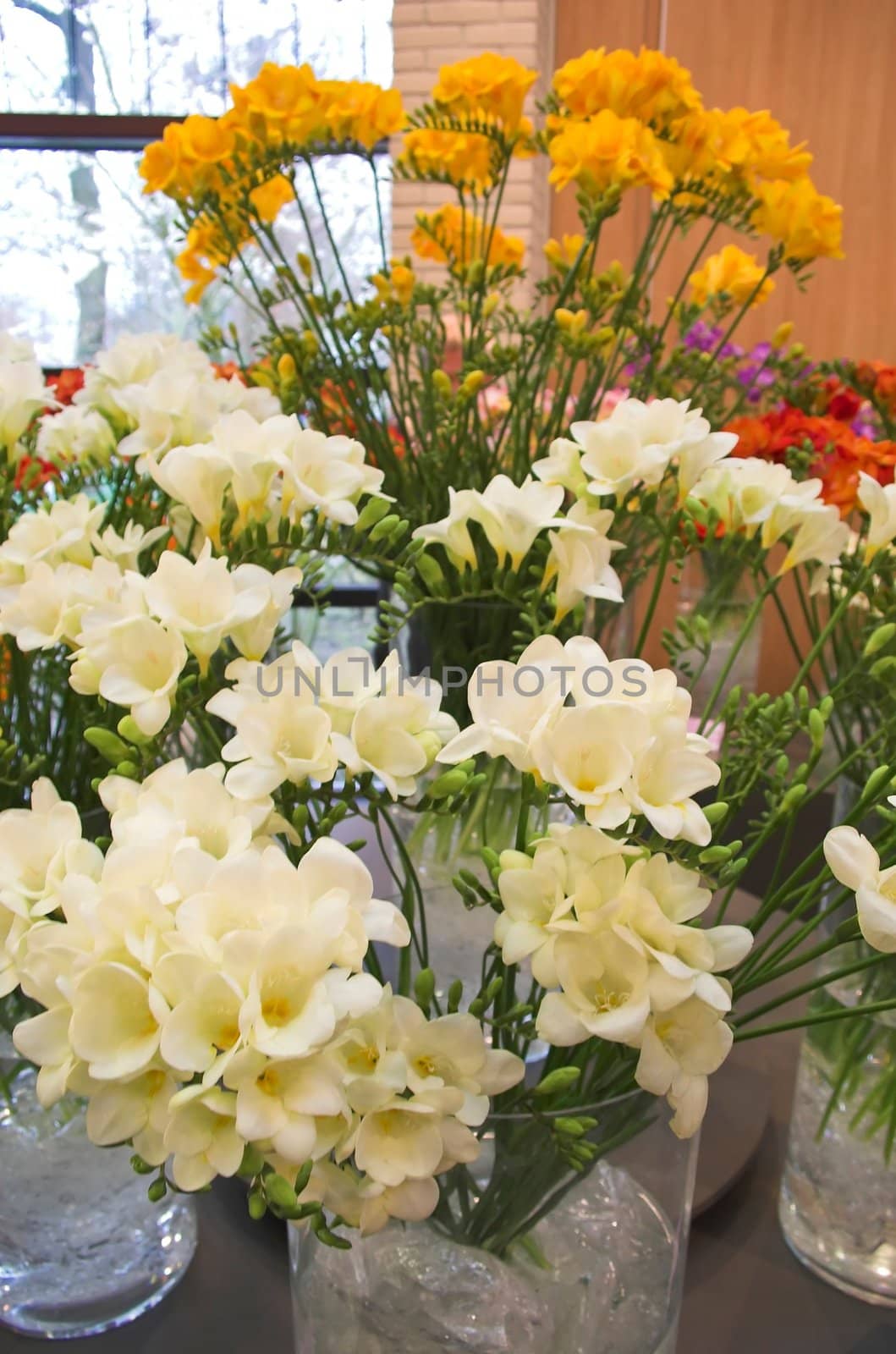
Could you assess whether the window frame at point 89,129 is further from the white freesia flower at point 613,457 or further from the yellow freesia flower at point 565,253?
the white freesia flower at point 613,457

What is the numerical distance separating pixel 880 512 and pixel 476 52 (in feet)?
8.61

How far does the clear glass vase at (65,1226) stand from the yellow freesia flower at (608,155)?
0.59 meters

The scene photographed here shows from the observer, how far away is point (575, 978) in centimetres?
28

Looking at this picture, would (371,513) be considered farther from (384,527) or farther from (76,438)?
(76,438)

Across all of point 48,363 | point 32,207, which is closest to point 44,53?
point 32,207

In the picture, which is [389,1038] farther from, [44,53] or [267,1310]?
[44,53]

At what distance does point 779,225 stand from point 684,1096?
2.05 ft

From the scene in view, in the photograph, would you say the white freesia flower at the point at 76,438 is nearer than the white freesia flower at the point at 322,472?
No

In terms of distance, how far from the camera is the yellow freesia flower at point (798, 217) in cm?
71

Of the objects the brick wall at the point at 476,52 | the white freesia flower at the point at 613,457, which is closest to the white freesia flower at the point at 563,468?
the white freesia flower at the point at 613,457

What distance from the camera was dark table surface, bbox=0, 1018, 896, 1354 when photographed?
50 centimetres

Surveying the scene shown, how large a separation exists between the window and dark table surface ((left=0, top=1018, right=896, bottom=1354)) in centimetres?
280

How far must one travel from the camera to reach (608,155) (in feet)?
2.10

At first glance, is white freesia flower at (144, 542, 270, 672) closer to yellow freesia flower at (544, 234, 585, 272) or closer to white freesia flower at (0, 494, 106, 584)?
white freesia flower at (0, 494, 106, 584)
